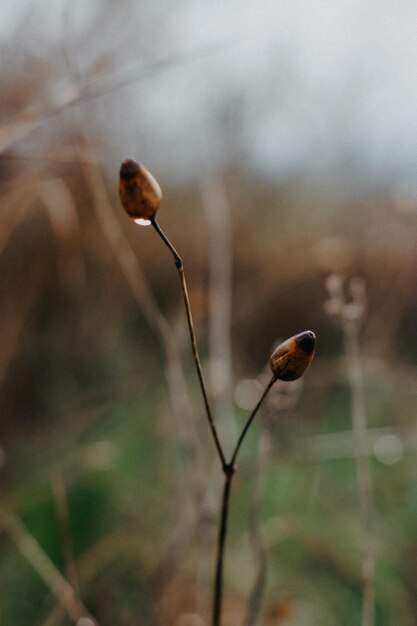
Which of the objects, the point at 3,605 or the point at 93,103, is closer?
the point at 3,605

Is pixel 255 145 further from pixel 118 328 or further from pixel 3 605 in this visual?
pixel 3 605

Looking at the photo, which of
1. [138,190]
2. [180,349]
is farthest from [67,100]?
[180,349]

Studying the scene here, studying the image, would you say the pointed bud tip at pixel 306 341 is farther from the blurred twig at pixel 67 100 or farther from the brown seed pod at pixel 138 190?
the blurred twig at pixel 67 100

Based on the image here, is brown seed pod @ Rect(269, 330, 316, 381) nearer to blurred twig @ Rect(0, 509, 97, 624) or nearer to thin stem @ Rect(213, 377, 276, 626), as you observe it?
thin stem @ Rect(213, 377, 276, 626)

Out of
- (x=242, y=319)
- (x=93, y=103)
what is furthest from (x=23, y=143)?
(x=242, y=319)

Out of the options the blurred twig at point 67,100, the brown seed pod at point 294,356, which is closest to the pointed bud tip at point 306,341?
the brown seed pod at point 294,356

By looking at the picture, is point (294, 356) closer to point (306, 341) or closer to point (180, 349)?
point (306, 341)
